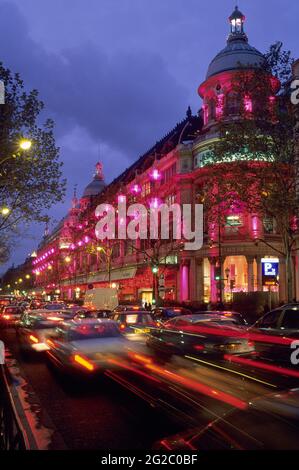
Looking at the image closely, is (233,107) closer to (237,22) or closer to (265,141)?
(265,141)

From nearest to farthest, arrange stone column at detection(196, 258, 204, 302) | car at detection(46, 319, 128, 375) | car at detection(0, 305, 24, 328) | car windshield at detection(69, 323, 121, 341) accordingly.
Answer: car at detection(46, 319, 128, 375) < car windshield at detection(69, 323, 121, 341) < car at detection(0, 305, 24, 328) < stone column at detection(196, 258, 204, 302)

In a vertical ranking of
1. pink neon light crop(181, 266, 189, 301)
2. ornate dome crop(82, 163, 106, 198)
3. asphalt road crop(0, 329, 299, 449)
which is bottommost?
asphalt road crop(0, 329, 299, 449)

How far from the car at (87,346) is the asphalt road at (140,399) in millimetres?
315

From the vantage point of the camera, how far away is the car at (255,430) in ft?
10.2

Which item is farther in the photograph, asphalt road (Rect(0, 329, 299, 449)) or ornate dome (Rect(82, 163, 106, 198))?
ornate dome (Rect(82, 163, 106, 198))

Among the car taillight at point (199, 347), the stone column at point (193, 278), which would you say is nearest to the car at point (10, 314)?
the car taillight at point (199, 347)

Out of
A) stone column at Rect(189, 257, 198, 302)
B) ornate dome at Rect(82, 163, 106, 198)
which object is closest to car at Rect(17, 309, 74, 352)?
stone column at Rect(189, 257, 198, 302)

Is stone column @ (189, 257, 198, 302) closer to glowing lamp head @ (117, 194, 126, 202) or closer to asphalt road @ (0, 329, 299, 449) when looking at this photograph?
glowing lamp head @ (117, 194, 126, 202)

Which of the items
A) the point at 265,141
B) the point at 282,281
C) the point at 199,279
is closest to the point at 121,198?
the point at 199,279

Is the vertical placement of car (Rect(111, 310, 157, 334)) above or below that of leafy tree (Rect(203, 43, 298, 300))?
below

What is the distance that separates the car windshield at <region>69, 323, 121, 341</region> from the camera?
37.8 feet

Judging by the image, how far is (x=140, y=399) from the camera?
31.0ft

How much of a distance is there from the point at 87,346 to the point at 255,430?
802 centimetres

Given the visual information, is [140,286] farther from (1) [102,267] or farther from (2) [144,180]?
(1) [102,267]
